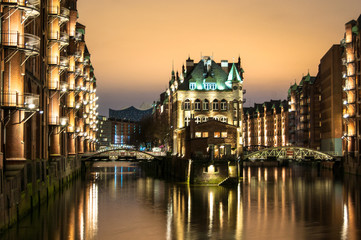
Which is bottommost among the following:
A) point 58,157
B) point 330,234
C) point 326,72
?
point 330,234

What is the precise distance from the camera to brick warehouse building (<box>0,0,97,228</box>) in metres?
34.8

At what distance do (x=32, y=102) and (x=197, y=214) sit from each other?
64.5 feet

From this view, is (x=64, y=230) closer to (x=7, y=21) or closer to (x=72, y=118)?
(x=7, y=21)

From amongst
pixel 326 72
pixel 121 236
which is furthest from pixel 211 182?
pixel 326 72

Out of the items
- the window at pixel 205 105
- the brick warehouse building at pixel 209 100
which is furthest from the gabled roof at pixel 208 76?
the window at pixel 205 105

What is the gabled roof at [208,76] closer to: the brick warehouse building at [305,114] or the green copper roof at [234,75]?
the green copper roof at [234,75]

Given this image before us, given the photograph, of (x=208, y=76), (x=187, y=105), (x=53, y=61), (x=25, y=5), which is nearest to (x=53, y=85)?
(x=53, y=61)

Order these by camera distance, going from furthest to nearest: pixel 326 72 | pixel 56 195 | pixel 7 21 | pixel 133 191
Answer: pixel 326 72
pixel 133 191
pixel 56 195
pixel 7 21

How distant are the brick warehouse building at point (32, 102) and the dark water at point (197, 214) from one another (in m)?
2.87

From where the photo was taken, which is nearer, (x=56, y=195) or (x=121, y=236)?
(x=121, y=236)

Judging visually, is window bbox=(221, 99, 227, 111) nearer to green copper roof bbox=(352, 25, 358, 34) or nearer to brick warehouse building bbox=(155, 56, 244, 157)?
brick warehouse building bbox=(155, 56, 244, 157)

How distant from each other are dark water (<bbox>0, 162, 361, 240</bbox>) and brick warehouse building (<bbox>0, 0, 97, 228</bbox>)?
287 cm

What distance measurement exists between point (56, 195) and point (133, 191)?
1320 cm

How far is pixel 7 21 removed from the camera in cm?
3497
